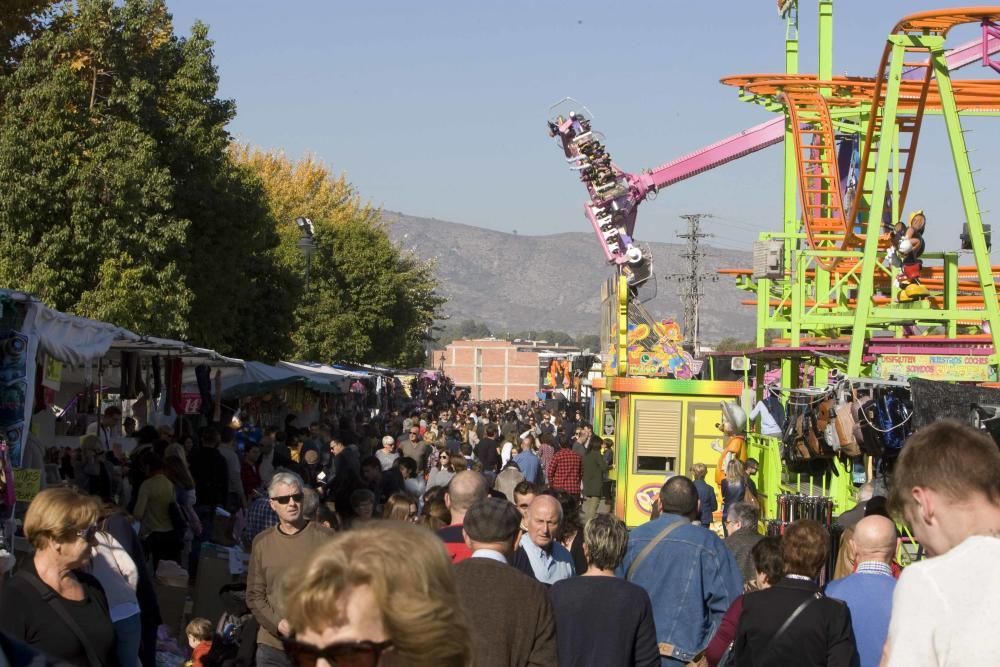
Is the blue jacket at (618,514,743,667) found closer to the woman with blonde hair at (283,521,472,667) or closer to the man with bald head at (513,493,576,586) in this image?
the man with bald head at (513,493,576,586)

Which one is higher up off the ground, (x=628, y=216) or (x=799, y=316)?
(x=628, y=216)

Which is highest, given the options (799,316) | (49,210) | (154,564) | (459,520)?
(49,210)

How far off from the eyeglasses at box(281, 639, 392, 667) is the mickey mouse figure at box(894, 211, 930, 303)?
46.3ft

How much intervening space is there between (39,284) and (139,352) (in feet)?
22.1

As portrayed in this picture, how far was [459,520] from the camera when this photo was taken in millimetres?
7625

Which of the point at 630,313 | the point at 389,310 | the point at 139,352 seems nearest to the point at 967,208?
the point at 139,352

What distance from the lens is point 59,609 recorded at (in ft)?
18.0

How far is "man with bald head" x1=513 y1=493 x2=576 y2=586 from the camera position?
287 inches

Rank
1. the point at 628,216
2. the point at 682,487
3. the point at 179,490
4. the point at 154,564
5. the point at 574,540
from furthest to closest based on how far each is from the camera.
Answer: the point at 628,216
the point at 179,490
the point at 154,564
the point at 574,540
the point at 682,487

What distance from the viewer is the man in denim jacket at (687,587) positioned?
7.08m

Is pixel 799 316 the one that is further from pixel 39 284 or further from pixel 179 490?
pixel 39 284

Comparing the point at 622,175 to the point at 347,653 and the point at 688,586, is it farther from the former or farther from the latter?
the point at 347,653

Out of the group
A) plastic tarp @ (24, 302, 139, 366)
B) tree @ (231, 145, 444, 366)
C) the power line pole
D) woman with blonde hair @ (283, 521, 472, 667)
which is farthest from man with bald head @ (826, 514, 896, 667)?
the power line pole

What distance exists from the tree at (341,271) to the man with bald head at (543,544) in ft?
136
